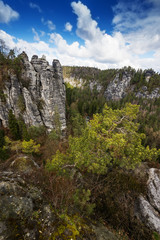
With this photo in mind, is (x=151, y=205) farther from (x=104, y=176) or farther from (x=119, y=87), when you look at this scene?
(x=119, y=87)

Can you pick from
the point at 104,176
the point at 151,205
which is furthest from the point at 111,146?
the point at 151,205

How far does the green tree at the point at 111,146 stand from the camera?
25.2ft

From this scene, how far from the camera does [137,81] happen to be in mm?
132375

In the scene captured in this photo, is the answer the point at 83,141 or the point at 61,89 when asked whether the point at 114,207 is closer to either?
the point at 83,141

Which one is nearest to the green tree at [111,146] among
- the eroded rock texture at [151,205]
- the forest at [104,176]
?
the forest at [104,176]

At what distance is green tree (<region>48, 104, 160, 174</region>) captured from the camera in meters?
7.69

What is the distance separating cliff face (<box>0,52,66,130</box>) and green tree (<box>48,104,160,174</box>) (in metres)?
32.4

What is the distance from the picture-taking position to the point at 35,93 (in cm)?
3806

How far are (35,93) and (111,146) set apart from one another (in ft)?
124

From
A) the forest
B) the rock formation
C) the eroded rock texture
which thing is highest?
the rock formation

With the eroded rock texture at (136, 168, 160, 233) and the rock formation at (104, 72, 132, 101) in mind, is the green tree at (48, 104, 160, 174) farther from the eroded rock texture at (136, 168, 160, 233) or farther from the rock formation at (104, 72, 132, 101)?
the rock formation at (104, 72, 132, 101)

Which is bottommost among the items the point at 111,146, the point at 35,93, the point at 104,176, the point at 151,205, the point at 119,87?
the point at 151,205

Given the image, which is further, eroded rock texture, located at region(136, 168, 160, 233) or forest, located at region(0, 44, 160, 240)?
eroded rock texture, located at region(136, 168, 160, 233)

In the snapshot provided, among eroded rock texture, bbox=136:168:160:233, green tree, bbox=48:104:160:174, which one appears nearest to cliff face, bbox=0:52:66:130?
green tree, bbox=48:104:160:174
